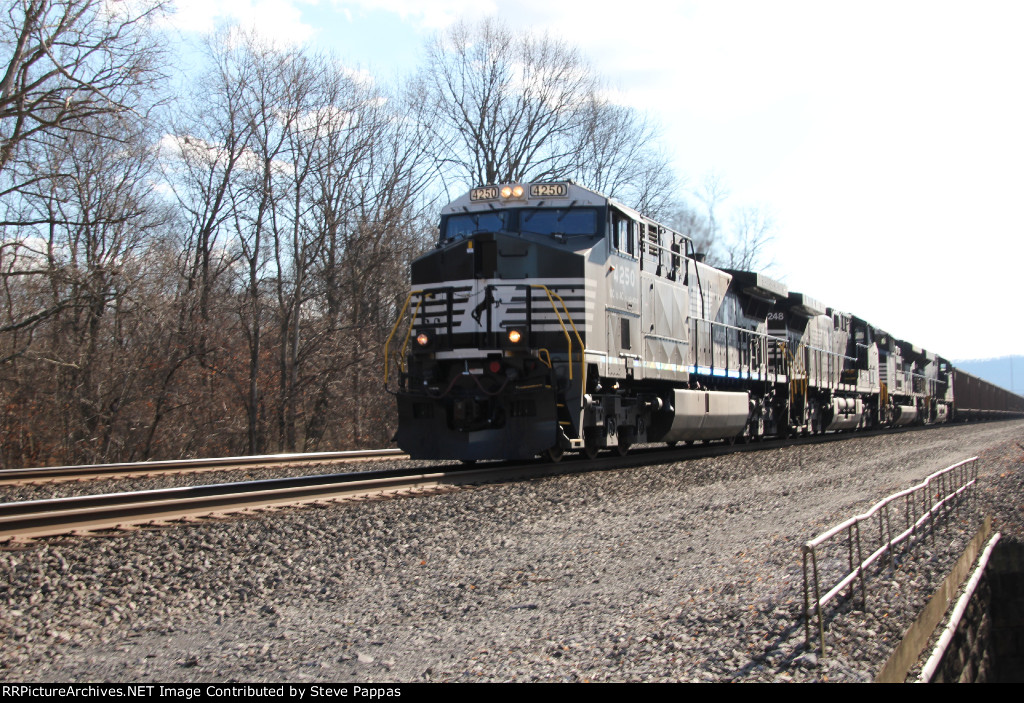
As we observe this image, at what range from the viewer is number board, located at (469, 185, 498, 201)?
11.7 m

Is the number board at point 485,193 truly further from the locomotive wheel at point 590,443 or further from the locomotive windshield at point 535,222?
the locomotive wheel at point 590,443

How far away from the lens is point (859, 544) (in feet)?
17.3

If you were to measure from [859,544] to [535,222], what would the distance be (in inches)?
279

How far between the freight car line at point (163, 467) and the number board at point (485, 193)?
14.4ft

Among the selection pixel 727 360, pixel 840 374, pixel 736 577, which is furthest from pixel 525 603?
pixel 840 374

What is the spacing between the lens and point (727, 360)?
1598 centimetres

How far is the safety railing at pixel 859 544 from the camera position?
4293 millimetres

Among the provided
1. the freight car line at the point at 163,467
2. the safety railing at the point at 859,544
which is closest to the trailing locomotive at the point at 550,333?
the freight car line at the point at 163,467

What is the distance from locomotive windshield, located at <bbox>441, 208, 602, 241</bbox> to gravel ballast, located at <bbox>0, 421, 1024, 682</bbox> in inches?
169

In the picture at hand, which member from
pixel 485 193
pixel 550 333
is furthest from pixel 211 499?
pixel 485 193

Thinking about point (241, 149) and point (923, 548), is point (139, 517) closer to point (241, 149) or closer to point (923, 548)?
point (923, 548)

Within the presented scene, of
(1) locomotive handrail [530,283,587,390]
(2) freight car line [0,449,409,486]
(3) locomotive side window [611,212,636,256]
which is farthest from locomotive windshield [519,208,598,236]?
(2) freight car line [0,449,409,486]

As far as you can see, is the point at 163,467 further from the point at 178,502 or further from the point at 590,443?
the point at 590,443
